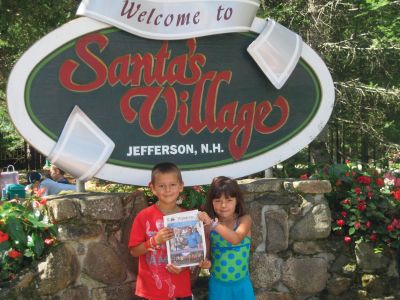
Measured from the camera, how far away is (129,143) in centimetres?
368

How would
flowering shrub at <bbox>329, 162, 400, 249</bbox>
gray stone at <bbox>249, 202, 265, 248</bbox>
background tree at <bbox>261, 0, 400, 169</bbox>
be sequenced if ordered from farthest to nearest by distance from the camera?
background tree at <bbox>261, 0, 400, 169</bbox>
flowering shrub at <bbox>329, 162, 400, 249</bbox>
gray stone at <bbox>249, 202, 265, 248</bbox>

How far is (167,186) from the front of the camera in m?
2.91

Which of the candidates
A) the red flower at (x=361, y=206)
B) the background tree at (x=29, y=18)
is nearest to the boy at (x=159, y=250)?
the red flower at (x=361, y=206)

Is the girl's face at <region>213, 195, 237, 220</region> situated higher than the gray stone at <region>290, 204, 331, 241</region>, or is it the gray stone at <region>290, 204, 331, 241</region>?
the girl's face at <region>213, 195, 237, 220</region>

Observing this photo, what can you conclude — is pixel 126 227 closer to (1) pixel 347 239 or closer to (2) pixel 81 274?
(2) pixel 81 274

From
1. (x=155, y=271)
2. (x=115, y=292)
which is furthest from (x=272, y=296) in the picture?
(x=155, y=271)

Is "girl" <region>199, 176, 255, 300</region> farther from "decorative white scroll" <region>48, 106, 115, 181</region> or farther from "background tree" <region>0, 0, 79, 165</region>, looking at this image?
"background tree" <region>0, 0, 79, 165</region>

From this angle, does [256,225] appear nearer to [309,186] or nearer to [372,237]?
[309,186]

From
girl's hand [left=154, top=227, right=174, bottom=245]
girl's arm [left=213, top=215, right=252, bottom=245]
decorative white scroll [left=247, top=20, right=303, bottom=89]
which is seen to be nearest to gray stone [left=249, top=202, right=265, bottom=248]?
girl's arm [left=213, top=215, right=252, bottom=245]

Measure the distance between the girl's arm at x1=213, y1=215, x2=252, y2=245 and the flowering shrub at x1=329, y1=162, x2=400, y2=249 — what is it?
138 cm

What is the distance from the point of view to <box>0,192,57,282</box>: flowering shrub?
10.5ft

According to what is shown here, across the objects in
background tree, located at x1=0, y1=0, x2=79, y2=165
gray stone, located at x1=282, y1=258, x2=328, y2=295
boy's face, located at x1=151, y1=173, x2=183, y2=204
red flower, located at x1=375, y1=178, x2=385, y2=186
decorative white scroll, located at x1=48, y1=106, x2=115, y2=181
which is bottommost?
gray stone, located at x1=282, y1=258, x2=328, y2=295

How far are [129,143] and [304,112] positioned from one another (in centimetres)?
140

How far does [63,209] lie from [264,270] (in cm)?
152
